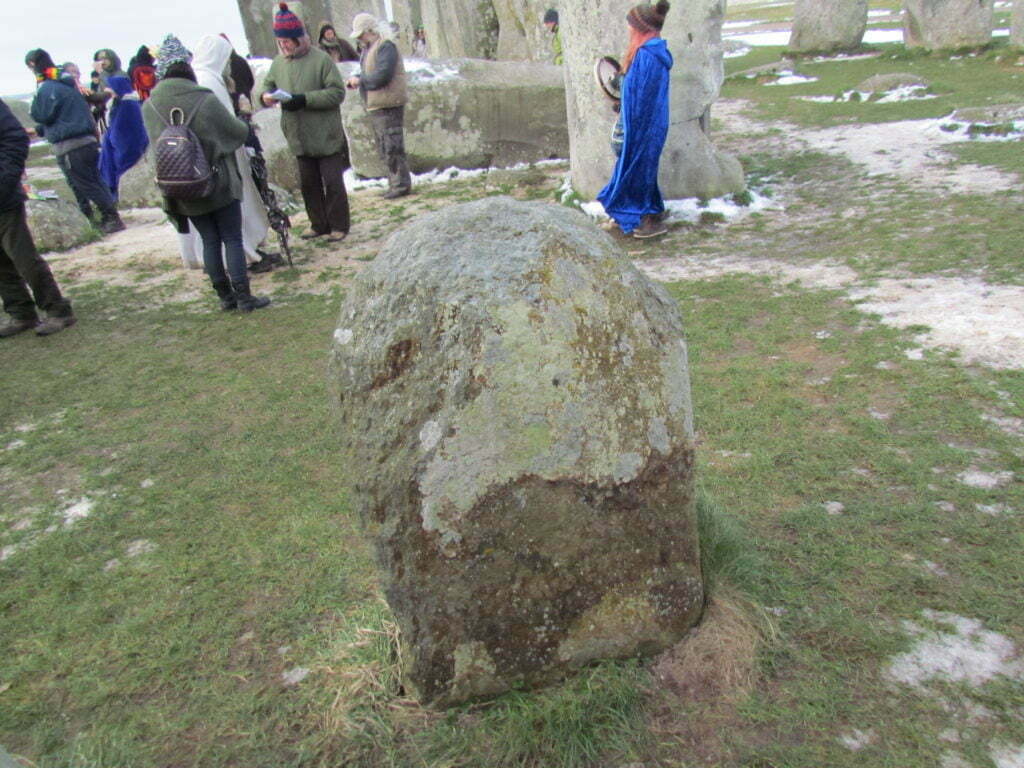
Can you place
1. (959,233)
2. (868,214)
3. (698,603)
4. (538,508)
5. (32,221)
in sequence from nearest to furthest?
(538,508)
(698,603)
(959,233)
(868,214)
(32,221)

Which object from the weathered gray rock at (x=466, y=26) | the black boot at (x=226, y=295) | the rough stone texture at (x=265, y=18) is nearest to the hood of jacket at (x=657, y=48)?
the black boot at (x=226, y=295)

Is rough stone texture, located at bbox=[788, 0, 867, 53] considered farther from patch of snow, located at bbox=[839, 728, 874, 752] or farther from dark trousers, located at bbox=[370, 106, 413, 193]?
patch of snow, located at bbox=[839, 728, 874, 752]

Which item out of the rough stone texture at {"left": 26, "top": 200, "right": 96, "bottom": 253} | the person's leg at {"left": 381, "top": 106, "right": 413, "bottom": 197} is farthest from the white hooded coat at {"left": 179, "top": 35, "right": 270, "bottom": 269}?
the person's leg at {"left": 381, "top": 106, "right": 413, "bottom": 197}

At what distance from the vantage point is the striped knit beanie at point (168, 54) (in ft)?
15.4

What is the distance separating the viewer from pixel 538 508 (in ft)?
5.88

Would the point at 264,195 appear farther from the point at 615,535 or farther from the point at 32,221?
the point at 615,535

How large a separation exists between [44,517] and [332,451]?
1192 mm

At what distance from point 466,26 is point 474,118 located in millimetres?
6974

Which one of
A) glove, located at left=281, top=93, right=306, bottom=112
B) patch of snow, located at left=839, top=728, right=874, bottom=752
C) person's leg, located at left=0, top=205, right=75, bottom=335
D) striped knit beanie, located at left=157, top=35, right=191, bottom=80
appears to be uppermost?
striped knit beanie, located at left=157, top=35, right=191, bottom=80

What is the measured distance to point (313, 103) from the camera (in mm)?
6133

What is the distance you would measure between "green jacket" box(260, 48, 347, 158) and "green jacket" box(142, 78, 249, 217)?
1.45m

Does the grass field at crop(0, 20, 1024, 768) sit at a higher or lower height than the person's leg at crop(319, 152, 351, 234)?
lower

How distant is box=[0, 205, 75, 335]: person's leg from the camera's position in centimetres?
484

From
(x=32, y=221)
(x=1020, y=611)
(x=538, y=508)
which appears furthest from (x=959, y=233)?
(x=32, y=221)
